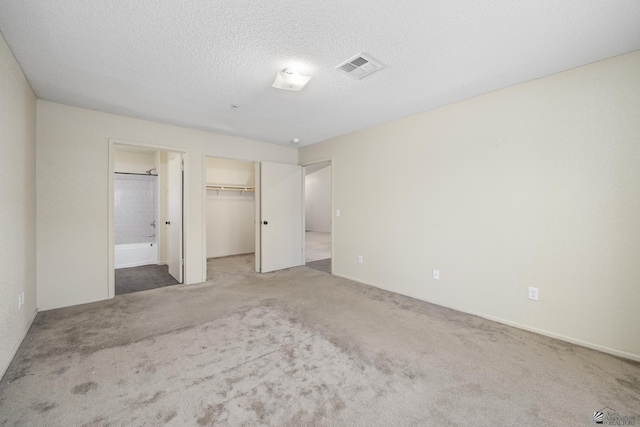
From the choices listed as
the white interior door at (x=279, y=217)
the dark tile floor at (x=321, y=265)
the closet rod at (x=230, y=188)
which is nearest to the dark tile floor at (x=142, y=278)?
the white interior door at (x=279, y=217)

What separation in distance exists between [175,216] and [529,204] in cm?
491

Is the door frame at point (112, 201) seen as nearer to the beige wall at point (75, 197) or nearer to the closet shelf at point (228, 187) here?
the beige wall at point (75, 197)

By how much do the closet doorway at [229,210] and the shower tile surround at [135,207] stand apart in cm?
116

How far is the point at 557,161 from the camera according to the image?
8.02ft

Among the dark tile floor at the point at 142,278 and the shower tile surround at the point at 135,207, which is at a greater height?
the shower tile surround at the point at 135,207

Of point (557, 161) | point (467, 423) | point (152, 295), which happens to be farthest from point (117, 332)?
point (557, 161)

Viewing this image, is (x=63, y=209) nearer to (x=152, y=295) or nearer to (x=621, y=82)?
(x=152, y=295)

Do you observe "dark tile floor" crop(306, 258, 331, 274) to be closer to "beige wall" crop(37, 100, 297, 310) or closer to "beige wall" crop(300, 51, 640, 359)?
"beige wall" crop(300, 51, 640, 359)

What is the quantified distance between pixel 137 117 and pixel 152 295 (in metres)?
2.47

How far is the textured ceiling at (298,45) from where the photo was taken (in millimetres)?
1673

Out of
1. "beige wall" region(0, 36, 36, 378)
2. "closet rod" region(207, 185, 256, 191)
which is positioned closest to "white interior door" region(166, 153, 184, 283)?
"closet rod" region(207, 185, 256, 191)

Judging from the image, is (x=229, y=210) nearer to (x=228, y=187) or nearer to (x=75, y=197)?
(x=228, y=187)

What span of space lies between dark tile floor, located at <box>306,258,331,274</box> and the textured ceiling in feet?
10.3

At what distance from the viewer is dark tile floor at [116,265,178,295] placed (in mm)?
4023
